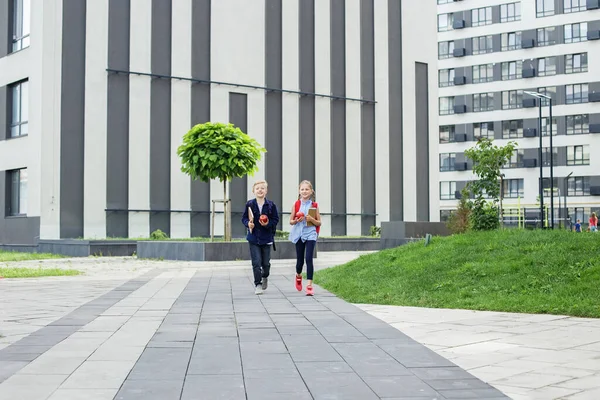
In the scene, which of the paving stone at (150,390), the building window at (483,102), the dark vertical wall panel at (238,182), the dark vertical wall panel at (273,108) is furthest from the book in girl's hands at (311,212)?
the building window at (483,102)

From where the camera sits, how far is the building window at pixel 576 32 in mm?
63969

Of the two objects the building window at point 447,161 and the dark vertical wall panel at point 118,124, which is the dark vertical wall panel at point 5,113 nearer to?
the dark vertical wall panel at point 118,124

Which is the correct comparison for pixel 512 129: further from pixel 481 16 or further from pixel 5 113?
pixel 5 113

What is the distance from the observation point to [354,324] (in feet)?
26.4

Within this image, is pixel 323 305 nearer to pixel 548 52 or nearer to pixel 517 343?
pixel 517 343

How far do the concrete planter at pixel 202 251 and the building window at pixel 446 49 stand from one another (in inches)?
2010

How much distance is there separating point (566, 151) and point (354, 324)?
6059 cm

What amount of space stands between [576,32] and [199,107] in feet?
143

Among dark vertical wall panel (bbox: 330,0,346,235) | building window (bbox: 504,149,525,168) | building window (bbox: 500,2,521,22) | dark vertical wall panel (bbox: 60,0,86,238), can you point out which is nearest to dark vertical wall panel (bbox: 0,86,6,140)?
dark vertical wall panel (bbox: 60,0,86,238)

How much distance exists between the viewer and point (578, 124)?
63750mm

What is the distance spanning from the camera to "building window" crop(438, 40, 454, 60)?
71062 mm

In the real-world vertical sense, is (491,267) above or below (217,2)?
below

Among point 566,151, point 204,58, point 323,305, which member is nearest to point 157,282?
point 323,305

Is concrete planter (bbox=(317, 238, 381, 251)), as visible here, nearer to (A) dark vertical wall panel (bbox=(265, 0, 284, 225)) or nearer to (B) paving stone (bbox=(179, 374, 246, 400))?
(A) dark vertical wall panel (bbox=(265, 0, 284, 225))
